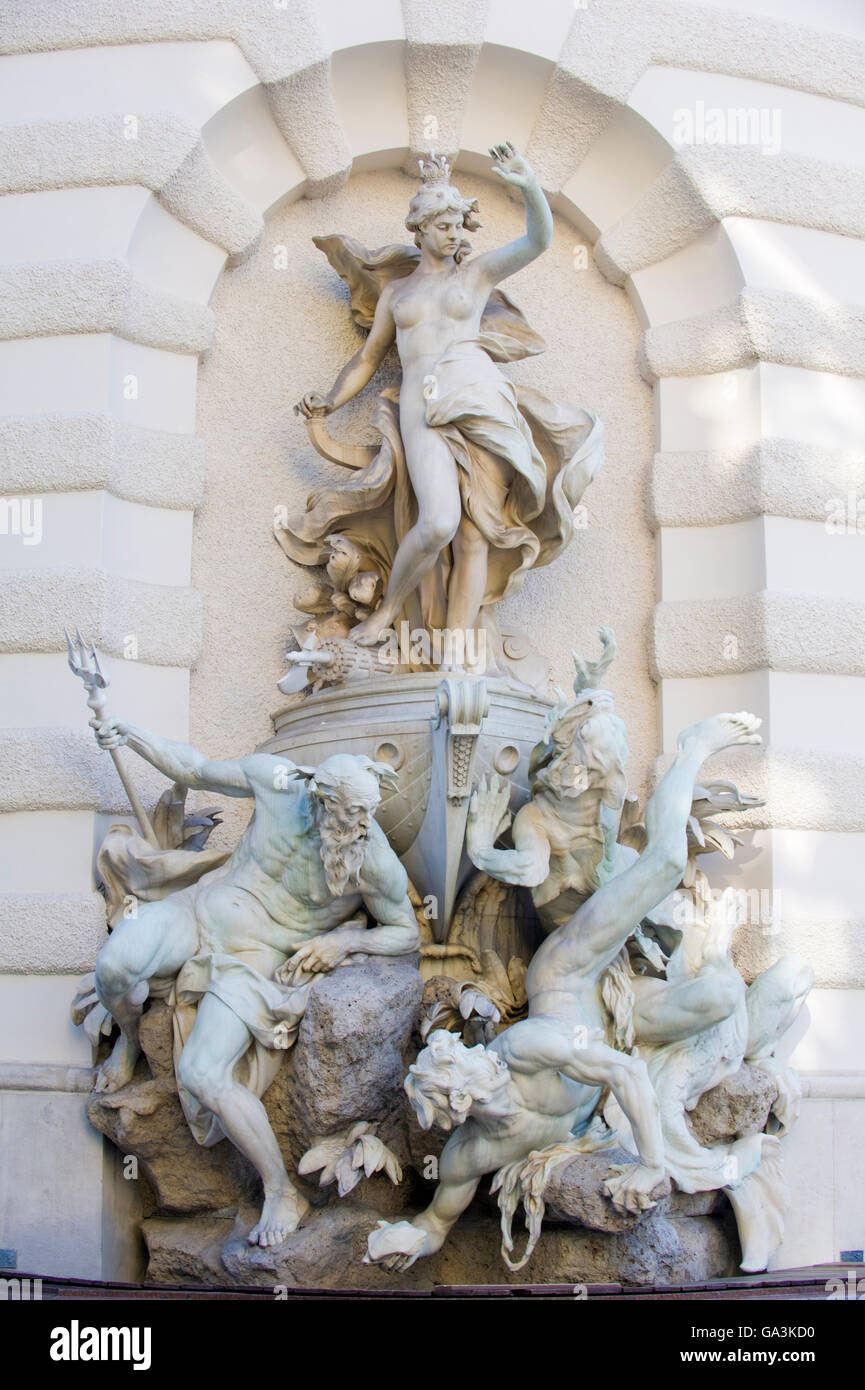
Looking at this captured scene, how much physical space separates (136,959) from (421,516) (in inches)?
80.1

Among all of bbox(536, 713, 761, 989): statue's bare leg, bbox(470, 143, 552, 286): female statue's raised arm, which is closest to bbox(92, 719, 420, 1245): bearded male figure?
bbox(536, 713, 761, 989): statue's bare leg

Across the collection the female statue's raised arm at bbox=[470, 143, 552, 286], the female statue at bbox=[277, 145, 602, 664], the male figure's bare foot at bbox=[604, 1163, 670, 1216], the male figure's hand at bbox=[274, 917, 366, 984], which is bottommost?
the male figure's bare foot at bbox=[604, 1163, 670, 1216]

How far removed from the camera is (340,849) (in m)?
5.21

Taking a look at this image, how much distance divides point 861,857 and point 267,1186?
8.85ft

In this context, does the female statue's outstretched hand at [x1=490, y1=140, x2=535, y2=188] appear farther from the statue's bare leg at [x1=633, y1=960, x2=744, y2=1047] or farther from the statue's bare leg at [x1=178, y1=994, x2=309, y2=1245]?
the statue's bare leg at [x1=178, y1=994, x2=309, y2=1245]

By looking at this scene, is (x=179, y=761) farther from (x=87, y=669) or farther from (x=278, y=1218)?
(x=278, y=1218)

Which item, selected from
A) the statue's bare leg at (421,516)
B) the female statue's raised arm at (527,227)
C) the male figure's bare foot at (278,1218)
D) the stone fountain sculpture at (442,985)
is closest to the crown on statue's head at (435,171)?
the female statue's raised arm at (527,227)

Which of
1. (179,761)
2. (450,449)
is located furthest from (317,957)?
(450,449)

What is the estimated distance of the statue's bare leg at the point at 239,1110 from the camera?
511 centimetres

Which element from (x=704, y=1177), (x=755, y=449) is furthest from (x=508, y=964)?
(x=755, y=449)

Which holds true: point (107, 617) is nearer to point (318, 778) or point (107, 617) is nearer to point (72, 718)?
point (72, 718)

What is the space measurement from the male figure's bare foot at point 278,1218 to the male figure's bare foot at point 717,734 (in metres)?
1.92

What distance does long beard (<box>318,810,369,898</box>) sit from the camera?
5.18 metres

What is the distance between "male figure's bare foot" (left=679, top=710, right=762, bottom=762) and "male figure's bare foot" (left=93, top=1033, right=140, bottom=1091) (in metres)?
2.15
